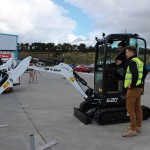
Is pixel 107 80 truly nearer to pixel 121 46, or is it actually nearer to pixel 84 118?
pixel 121 46

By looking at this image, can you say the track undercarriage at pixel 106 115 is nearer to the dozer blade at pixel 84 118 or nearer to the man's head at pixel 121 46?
the dozer blade at pixel 84 118

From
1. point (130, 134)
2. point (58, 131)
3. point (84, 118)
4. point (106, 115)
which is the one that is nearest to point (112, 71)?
point (106, 115)

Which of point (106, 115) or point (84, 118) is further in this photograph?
point (84, 118)

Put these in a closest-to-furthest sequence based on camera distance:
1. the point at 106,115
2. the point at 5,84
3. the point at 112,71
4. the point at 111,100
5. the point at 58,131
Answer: the point at 58,131 < the point at 5,84 < the point at 106,115 < the point at 112,71 < the point at 111,100

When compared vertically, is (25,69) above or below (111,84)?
above

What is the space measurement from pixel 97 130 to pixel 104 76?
1.48m

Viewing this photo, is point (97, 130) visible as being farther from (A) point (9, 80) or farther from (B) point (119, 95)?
(A) point (9, 80)

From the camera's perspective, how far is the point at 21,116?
369 inches

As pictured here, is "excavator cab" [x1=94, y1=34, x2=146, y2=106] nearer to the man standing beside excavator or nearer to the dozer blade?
the dozer blade

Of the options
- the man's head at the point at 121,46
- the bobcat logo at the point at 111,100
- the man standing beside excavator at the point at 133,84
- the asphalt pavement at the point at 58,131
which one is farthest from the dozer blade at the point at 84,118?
the man's head at the point at 121,46

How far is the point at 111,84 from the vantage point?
8258 millimetres

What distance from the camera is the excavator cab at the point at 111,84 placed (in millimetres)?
8117

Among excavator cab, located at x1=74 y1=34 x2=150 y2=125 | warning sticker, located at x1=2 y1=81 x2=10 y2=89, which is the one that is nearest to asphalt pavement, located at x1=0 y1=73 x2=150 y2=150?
excavator cab, located at x1=74 y1=34 x2=150 y2=125

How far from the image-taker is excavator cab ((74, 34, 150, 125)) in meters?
8.12
